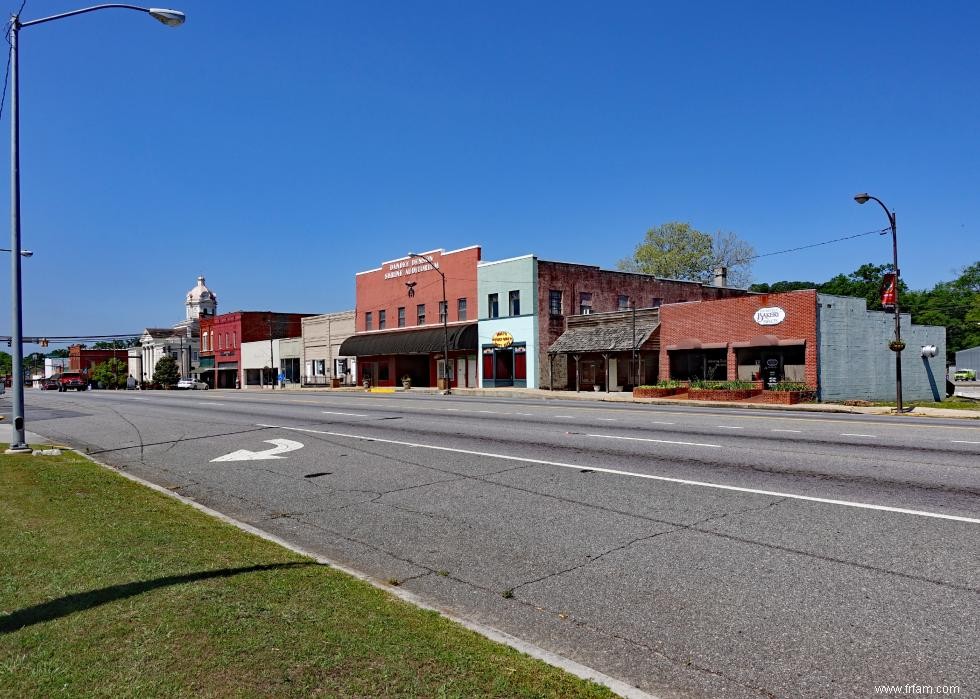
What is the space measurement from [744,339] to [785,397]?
470cm

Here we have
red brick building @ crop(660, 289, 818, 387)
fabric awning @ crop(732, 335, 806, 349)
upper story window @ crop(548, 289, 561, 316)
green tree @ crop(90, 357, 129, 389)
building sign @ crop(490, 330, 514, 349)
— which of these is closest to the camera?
red brick building @ crop(660, 289, 818, 387)

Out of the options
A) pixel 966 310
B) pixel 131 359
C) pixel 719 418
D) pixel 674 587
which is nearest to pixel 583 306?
pixel 719 418

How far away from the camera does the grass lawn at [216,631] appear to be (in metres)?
3.56

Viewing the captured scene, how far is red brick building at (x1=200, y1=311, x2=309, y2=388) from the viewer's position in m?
80.6

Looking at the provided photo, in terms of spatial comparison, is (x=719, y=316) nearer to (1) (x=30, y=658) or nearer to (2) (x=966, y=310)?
(1) (x=30, y=658)

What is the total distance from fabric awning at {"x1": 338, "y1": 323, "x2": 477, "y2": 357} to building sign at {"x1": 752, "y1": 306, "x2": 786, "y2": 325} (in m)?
21.1

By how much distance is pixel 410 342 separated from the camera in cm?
5228

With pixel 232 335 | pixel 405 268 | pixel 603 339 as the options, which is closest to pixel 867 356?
pixel 603 339

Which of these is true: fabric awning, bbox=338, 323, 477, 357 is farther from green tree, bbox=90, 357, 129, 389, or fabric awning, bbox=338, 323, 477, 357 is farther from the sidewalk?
green tree, bbox=90, 357, 129, 389

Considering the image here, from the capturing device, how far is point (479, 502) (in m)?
8.69

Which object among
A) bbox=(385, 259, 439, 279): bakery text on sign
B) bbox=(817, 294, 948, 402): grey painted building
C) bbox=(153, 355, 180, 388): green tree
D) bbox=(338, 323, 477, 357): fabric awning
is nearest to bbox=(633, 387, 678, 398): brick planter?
bbox=(817, 294, 948, 402): grey painted building

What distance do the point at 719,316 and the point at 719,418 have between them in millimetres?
15231

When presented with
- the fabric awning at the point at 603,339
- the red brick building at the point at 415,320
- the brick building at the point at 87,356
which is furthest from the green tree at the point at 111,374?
the fabric awning at the point at 603,339
